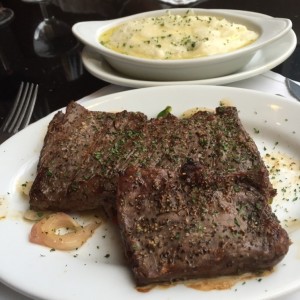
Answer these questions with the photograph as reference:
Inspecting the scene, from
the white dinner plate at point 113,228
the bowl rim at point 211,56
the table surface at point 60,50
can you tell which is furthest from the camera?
the table surface at point 60,50

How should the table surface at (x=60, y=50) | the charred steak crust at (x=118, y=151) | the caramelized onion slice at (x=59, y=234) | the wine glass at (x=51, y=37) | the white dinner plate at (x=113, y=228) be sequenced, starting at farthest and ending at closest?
the wine glass at (x=51, y=37), the table surface at (x=60, y=50), the charred steak crust at (x=118, y=151), the caramelized onion slice at (x=59, y=234), the white dinner plate at (x=113, y=228)

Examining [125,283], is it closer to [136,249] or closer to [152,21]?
[136,249]

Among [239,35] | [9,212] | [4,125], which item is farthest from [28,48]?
[9,212]

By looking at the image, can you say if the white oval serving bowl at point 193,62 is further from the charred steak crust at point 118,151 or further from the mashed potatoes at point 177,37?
the charred steak crust at point 118,151

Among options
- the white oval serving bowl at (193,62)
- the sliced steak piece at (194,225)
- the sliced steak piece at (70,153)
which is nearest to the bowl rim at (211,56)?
the white oval serving bowl at (193,62)

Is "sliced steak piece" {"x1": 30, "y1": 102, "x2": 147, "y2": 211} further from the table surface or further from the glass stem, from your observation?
the glass stem

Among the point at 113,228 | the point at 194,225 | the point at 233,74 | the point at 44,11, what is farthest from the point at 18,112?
the point at 44,11

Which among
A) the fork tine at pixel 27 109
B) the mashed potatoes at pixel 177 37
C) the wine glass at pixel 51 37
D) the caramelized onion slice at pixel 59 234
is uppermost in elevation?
the mashed potatoes at pixel 177 37

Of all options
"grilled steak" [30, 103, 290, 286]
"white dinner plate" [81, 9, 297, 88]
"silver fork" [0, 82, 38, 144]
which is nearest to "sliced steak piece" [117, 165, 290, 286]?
"grilled steak" [30, 103, 290, 286]
